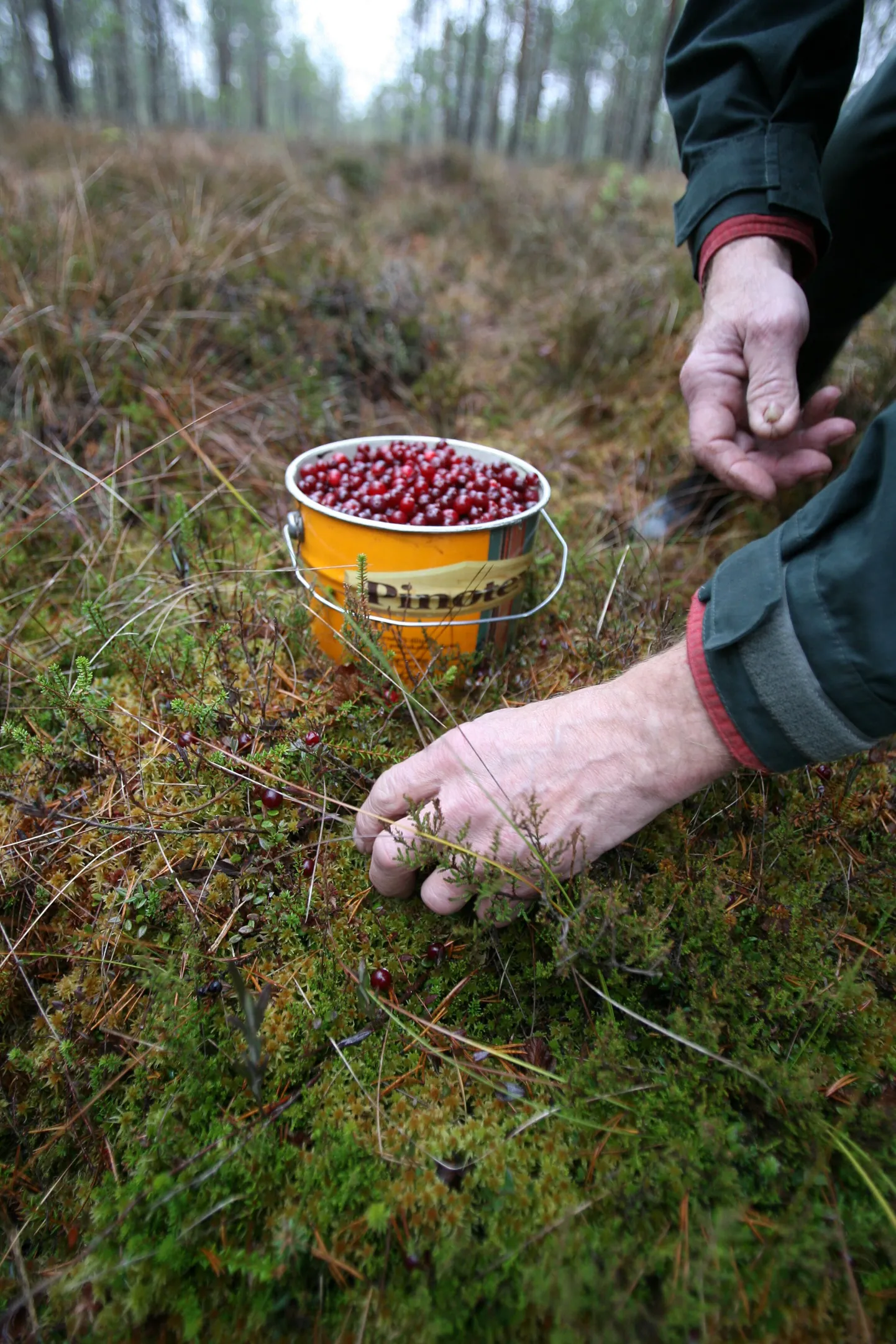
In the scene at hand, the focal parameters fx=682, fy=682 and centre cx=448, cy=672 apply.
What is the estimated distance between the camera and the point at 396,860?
1.55m

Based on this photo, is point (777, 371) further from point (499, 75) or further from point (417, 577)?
point (499, 75)

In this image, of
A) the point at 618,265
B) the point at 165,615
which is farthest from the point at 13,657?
the point at 618,265

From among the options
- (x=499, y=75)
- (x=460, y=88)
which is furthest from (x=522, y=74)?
(x=499, y=75)

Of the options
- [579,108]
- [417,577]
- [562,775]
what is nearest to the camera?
[562,775]

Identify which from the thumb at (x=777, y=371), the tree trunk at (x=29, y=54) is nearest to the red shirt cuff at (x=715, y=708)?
the thumb at (x=777, y=371)

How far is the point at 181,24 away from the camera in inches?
1320

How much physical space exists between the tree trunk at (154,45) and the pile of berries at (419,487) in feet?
98.2

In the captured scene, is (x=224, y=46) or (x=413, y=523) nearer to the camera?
(x=413, y=523)

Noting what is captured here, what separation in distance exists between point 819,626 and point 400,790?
0.94 metres

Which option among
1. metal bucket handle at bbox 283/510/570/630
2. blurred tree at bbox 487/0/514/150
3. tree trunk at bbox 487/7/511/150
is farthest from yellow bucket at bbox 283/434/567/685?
tree trunk at bbox 487/7/511/150

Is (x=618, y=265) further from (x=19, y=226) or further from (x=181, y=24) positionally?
(x=181, y=24)

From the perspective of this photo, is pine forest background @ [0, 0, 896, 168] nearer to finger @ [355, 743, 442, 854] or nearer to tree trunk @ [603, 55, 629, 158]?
tree trunk @ [603, 55, 629, 158]

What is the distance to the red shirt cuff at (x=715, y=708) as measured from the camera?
138cm

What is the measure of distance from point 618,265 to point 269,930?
5.85m
